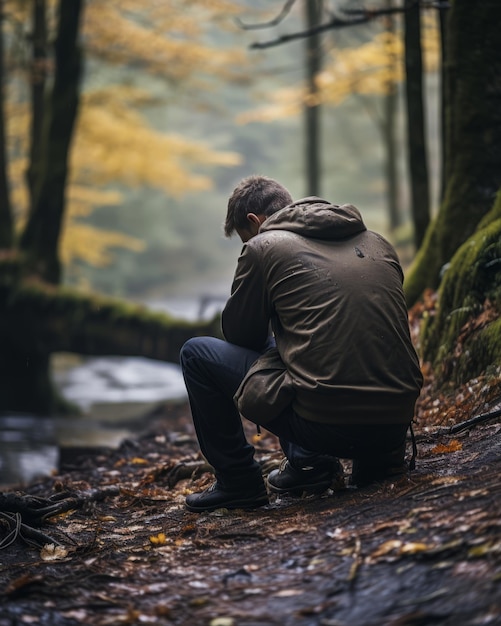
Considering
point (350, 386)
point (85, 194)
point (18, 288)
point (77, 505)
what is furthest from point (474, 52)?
point (85, 194)

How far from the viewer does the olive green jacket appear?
323 centimetres

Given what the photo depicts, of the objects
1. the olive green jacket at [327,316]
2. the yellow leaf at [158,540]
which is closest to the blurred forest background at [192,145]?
the olive green jacket at [327,316]

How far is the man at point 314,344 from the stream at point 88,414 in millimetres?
3398

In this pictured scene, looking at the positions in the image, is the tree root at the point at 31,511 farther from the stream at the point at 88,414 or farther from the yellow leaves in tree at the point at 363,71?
the yellow leaves in tree at the point at 363,71

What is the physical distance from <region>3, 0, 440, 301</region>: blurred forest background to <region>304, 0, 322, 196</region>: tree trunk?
15cm

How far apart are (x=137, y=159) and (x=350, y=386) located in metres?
16.7

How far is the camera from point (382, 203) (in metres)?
39.4

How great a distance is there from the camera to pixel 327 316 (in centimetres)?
326

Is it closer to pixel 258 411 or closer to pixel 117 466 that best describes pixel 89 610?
pixel 258 411

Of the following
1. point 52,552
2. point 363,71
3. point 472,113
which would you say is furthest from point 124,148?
point 52,552

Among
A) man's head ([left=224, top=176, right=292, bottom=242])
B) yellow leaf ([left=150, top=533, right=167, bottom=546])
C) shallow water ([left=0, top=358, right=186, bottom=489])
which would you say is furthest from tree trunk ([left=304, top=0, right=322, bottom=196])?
yellow leaf ([left=150, top=533, right=167, bottom=546])

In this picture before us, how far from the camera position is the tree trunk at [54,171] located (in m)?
12.0

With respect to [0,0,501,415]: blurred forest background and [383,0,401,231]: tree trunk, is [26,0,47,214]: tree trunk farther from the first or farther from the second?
[383,0,401,231]: tree trunk

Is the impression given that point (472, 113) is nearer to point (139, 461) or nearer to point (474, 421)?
point (474, 421)
